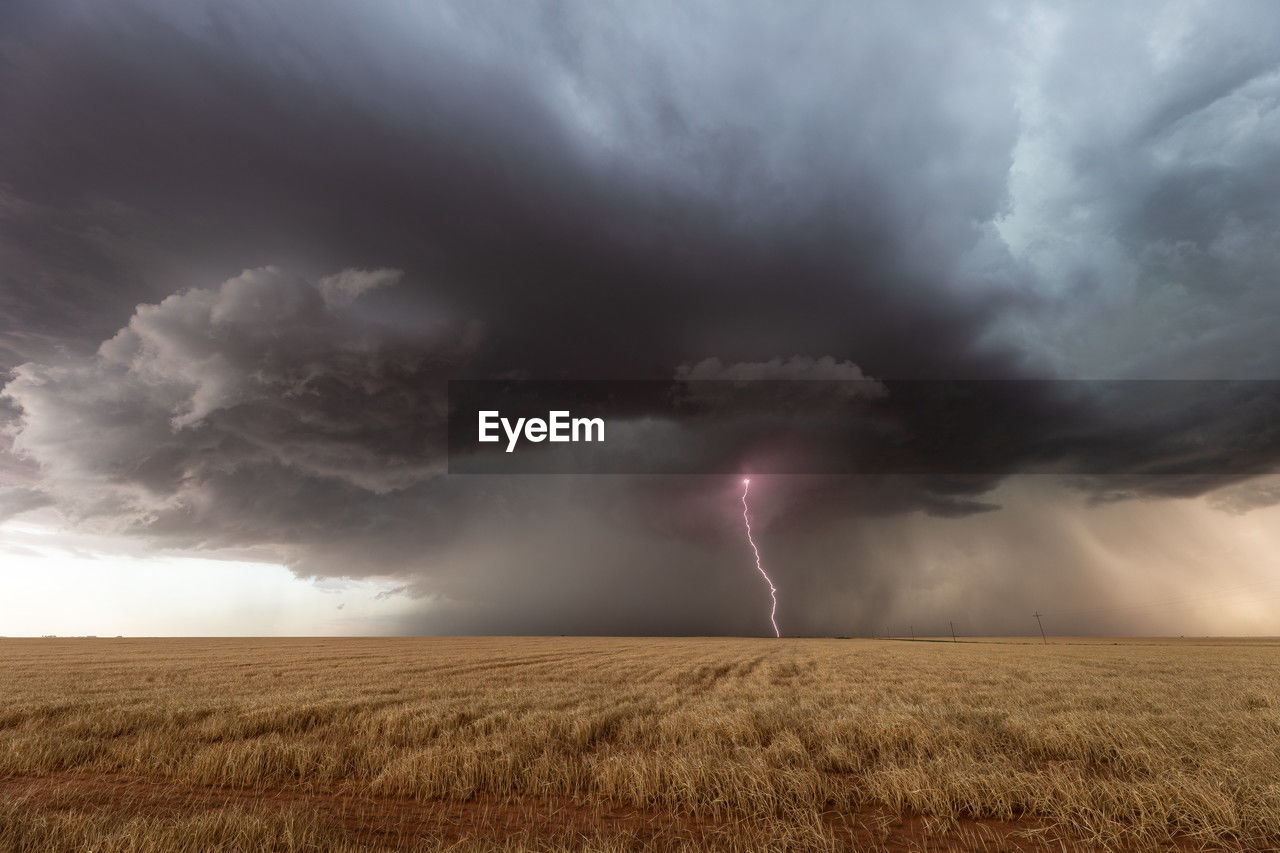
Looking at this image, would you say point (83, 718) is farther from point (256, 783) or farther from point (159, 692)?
point (256, 783)

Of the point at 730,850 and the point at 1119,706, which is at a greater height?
the point at 730,850

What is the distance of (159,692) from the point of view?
21875 millimetres

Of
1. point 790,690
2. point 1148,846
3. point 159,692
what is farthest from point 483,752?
→ point 159,692

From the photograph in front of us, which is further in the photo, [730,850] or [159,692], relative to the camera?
[159,692]

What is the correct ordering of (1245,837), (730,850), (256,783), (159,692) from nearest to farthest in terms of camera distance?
(730,850)
(1245,837)
(256,783)
(159,692)

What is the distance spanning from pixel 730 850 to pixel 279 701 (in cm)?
1757

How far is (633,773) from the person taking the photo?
10141 millimetres

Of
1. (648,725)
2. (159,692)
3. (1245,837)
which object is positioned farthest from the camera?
(159,692)

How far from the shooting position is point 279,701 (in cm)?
1850

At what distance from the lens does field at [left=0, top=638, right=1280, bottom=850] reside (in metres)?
7.98

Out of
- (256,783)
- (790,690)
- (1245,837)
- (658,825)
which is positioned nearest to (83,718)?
(256,783)

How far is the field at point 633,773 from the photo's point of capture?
798 cm

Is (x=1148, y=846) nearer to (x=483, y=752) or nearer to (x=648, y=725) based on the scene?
(x=648, y=725)

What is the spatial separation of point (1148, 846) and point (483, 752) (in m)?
11.0
